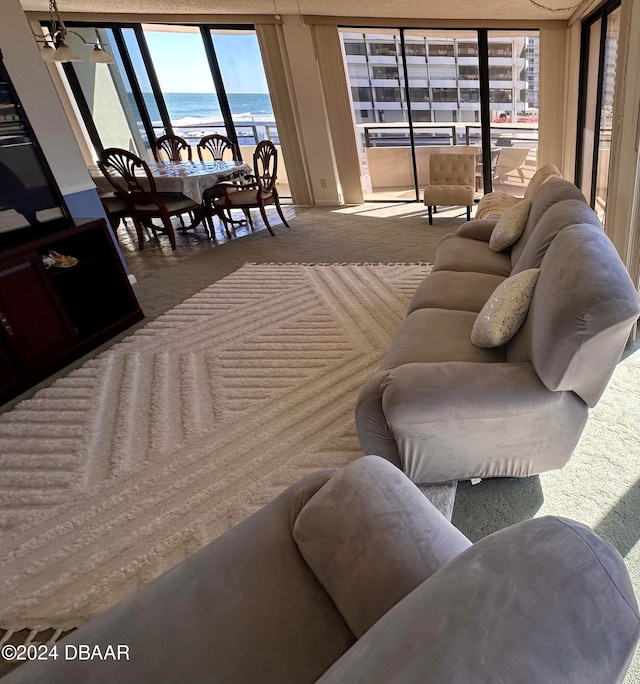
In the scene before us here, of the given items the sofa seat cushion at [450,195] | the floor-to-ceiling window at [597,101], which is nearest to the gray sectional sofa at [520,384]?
the floor-to-ceiling window at [597,101]

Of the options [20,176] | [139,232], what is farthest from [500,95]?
[20,176]

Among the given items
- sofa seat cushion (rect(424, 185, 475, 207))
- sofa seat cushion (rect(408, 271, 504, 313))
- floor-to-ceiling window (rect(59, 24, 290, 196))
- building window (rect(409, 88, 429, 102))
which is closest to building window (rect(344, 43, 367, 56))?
building window (rect(409, 88, 429, 102))

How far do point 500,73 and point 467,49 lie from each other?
503 mm

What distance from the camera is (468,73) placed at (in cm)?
521

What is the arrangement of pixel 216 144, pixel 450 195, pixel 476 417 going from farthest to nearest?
pixel 216 144
pixel 450 195
pixel 476 417

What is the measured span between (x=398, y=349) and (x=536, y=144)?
521 centimetres

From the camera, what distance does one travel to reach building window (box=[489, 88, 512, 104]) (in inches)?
206

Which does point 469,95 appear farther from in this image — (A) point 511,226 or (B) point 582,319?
(B) point 582,319

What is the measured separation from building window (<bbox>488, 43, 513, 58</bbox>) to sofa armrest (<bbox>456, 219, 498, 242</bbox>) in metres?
3.66

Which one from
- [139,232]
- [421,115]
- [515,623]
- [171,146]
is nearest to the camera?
[515,623]

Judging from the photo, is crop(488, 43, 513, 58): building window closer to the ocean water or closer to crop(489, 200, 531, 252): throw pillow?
the ocean water

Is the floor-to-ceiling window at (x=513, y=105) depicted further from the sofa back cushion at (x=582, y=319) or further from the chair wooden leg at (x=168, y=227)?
the sofa back cushion at (x=582, y=319)

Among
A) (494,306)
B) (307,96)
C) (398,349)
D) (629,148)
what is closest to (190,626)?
(398,349)

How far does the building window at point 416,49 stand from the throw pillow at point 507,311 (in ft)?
16.7
